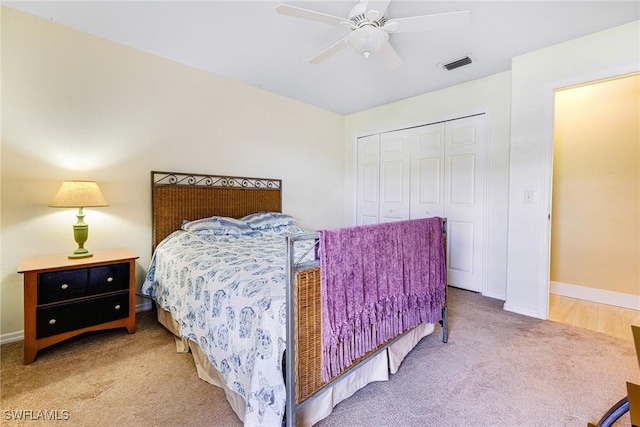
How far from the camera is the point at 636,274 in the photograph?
9.60 ft

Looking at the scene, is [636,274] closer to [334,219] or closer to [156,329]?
[334,219]

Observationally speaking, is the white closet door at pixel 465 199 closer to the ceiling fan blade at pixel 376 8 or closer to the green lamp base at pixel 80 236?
the ceiling fan blade at pixel 376 8

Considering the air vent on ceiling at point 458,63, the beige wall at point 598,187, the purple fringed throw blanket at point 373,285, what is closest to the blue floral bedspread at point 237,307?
the purple fringed throw blanket at point 373,285

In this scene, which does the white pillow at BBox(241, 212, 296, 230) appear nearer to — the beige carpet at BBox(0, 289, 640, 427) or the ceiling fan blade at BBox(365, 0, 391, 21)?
the beige carpet at BBox(0, 289, 640, 427)

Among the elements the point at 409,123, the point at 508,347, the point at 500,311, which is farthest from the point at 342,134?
the point at 508,347

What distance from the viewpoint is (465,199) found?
3.47 m

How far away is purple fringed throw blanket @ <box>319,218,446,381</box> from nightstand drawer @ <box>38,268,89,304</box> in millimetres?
1942

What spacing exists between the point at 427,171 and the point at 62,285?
3906 millimetres

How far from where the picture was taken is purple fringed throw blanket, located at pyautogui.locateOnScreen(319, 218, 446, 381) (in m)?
1.33

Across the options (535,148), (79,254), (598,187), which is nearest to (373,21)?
(535,148)

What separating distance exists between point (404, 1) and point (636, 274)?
357 centimetres

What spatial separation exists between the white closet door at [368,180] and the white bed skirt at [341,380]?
95.2 inches

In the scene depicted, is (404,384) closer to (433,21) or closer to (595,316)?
(433,21)

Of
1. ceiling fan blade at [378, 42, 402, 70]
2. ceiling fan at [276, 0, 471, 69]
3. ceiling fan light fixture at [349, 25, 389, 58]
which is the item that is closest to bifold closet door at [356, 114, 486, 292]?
ceiling fan blade at [378, 42, 402, 70]
